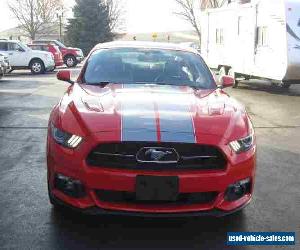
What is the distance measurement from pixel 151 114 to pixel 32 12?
57.7m

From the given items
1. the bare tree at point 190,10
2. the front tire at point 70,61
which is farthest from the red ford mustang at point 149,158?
the bare tree at point 190,10

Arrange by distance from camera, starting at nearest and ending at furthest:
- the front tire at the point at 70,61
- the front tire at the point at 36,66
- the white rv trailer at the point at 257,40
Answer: the white rv trailer at the point at 257,40
the front tire at the point at 36,66
the front tire at the point at 70,61

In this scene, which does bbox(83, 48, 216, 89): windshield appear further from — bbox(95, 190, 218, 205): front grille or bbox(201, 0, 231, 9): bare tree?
bbox(201, 0, 231, 9): bare tree

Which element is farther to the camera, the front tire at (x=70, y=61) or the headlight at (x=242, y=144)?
the front tire at (x=70, y=61)

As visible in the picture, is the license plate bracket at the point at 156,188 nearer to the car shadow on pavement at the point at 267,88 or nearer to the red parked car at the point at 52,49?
the car shadow on pavement at the point at 267,88

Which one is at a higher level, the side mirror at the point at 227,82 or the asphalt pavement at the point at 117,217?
the side mirror at the point at 227,82

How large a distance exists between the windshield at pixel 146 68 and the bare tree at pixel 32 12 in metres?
54.2

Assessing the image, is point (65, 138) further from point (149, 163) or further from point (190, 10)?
point (190, 10)

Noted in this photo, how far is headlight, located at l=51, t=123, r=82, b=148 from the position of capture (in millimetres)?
4216

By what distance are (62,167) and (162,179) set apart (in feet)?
2.72

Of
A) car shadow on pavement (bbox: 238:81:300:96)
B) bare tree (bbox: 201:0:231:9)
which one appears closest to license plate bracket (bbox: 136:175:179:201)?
car shadow on pavement (bbox: 238:81:300:96)

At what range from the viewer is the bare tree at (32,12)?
58969 millimetres

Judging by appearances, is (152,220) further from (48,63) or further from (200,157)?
(48,63)

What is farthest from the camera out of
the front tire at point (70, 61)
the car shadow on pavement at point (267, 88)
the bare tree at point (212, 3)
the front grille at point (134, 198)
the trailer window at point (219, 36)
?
the bare tree at point (212, 3)
